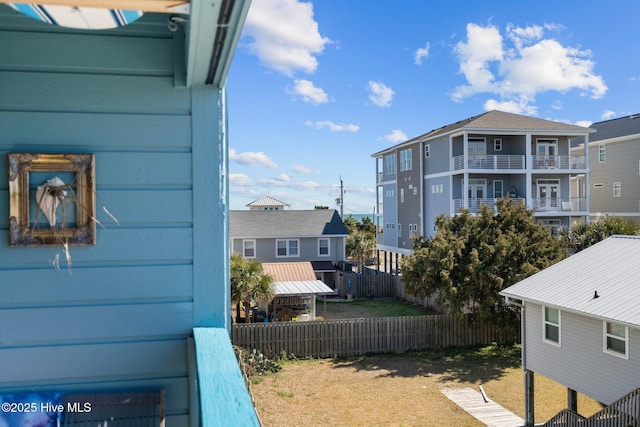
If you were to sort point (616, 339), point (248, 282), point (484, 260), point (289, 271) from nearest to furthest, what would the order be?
point (616, 339), point (248, 282), point (484, 260), point (289, 271)

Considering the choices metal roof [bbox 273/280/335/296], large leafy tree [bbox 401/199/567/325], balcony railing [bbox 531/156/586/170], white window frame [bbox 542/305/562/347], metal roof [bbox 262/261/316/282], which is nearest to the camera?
white window frame [bbox 542/305/562/347]

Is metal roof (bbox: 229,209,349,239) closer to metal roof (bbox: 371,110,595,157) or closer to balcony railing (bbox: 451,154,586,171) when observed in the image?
metal roof (bbox: 371,110,595,157)

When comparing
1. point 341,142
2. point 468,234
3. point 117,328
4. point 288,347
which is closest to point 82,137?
point 117,328

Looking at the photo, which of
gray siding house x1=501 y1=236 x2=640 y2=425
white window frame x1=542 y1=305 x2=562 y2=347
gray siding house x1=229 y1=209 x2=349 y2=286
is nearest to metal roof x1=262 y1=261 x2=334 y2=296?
gray siding house x1=229 y1=209 x2=349 y2=286

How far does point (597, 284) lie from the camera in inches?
349

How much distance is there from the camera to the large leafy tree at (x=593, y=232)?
55.1 feet

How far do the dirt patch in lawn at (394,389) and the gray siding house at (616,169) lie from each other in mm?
15073

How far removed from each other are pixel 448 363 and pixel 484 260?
312 centimetres

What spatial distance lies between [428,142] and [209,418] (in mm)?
22992

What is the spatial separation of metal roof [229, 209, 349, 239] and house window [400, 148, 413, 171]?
174 inches

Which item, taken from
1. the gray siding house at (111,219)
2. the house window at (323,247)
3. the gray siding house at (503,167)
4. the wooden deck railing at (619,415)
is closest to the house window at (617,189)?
the gray siding house at (503,167)

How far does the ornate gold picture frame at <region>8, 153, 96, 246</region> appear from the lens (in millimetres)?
2152

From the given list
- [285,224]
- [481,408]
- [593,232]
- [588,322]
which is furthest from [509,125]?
[481,408]

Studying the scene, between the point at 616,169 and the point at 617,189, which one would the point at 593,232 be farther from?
the point at 616,169
